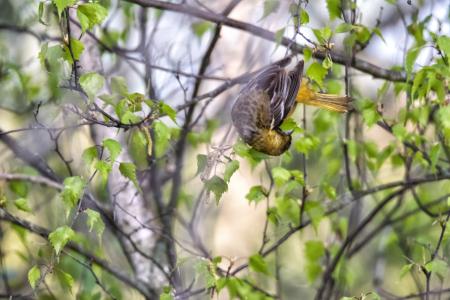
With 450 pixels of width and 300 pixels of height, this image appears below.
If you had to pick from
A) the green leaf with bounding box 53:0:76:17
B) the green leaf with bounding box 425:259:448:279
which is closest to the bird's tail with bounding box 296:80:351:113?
the green leaf with bounding box 425:259:448:279

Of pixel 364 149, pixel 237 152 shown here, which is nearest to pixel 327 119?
pixel 364 149

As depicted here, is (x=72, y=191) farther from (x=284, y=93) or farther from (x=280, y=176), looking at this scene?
(x=284, y=93)

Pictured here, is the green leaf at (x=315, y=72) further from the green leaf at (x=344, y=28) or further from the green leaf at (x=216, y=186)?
the green leaf at (x=216, y=186)

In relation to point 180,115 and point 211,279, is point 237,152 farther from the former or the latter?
point 180,115

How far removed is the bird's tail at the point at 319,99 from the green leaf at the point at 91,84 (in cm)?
152

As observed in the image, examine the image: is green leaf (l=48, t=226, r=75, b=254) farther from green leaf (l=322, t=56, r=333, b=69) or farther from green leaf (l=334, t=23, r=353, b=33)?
green leaf (l=334, t=23, r=353, b=33)

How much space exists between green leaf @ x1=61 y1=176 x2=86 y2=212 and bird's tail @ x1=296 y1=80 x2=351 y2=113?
1.68 m

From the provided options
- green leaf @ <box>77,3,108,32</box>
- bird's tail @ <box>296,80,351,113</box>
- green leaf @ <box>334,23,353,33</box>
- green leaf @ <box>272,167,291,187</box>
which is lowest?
green leaf @ <box>272,167,291,187</box>

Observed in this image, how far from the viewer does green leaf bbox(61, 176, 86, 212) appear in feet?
11.5

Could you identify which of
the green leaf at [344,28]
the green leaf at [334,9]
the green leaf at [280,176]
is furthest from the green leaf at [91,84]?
the green leaf at [334,9]

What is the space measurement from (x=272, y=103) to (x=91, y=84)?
1521mm

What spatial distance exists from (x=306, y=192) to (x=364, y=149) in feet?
2.57

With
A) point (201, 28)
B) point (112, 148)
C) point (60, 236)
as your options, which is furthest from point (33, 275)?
point (201, 28)

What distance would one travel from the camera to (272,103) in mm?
4867
